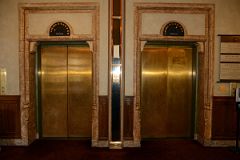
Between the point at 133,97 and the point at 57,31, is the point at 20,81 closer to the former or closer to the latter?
the point at 57,31

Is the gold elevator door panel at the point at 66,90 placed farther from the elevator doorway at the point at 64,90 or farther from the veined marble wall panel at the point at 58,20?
the veined marble wall panel at the point at 58,20

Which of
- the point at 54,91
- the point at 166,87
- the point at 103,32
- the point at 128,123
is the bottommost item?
the point at 128,123

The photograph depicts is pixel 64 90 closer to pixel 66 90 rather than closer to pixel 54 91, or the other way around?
pixel 66 90

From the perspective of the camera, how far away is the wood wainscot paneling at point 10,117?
17.2 ft

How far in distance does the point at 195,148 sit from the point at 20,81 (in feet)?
14.2

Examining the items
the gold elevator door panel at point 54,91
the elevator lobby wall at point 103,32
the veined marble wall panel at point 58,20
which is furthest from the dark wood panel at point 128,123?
the veined marble wall panel at point 58,20

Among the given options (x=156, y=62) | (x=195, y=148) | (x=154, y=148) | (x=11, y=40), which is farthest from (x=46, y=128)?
(x=195, y=148)

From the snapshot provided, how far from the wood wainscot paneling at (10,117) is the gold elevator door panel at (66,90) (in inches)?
27.3

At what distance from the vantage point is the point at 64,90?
5797 millimetres

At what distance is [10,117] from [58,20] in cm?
252

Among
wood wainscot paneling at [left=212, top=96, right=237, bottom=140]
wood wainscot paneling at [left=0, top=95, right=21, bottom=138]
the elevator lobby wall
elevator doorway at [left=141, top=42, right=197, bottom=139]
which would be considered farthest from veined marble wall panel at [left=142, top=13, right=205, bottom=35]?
wood wainscot paneling at [left=0, top=95, right=21, bottom=138]

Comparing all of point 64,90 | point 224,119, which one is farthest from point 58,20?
point 224,119

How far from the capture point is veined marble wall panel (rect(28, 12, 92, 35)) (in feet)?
16.9

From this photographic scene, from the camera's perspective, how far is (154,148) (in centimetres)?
514
